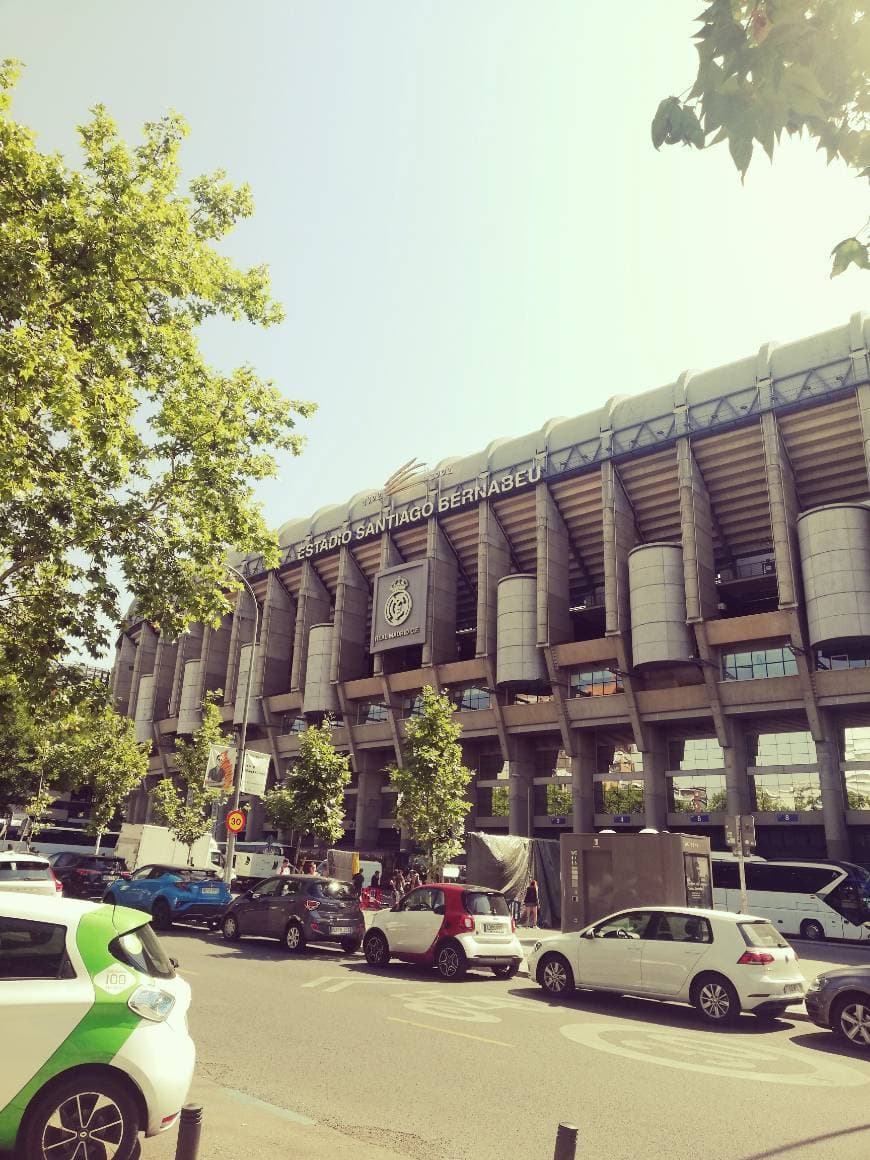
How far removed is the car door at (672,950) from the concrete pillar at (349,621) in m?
41.9

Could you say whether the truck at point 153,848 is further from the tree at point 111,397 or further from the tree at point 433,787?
the tree at point 111,397

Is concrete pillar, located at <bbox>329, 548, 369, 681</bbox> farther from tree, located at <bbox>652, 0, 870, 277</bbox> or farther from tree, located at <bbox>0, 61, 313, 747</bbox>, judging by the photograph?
tree, located at <bbox>652, 0, 870, 277</bbox>

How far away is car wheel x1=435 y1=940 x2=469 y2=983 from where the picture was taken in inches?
557

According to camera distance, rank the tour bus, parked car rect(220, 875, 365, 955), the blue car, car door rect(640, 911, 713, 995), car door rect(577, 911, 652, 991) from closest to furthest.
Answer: car door rect(640, 911, 713, 995) → car door rect(577, 911, 652, 991) → parked car rect(220, 875, 365, 955) → the blue car → the tour bus

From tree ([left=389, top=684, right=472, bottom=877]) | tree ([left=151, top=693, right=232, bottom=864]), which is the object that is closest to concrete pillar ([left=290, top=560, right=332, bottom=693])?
tree ([left=151, top=693, right=232, bottom=864])

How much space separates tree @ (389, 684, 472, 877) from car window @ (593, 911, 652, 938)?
14660mm

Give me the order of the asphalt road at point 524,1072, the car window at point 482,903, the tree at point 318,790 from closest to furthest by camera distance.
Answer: the asphalt road at point 524,1072 → the car window at point 482,903 → the tree at point 318,790

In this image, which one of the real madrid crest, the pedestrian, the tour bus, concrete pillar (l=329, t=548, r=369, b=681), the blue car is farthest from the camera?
concrete pillar (l=329, t=548, r=369, b=681)

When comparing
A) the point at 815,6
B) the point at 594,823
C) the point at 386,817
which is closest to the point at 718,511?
the point at 594,823

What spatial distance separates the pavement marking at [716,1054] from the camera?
7996 mm

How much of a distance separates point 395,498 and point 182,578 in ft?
130

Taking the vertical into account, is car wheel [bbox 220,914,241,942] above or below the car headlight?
below

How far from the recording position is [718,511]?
1619 inches

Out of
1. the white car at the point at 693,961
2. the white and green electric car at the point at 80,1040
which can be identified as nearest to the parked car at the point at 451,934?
the white car at the point at 693,961
